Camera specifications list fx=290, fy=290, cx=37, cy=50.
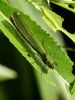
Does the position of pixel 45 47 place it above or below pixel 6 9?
below

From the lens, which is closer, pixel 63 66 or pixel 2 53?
pixel 63 66

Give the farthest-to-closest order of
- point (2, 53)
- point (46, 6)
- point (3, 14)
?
point (2, 53), point (46, 6), point (3, 14)

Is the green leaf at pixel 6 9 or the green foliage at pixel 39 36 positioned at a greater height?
the green leaf at pixel 6 9

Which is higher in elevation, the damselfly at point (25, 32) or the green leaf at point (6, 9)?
the green leaf at point (6, 9)

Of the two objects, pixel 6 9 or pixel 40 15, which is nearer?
pixel 6 9

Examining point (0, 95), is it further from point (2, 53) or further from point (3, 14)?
point (3, 14)

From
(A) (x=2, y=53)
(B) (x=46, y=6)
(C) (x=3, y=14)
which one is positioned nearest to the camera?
(C) (x=3, y=14)

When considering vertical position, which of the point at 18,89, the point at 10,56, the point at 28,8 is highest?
the point at 28,8

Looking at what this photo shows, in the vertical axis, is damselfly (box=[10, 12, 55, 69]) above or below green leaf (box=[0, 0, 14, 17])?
below

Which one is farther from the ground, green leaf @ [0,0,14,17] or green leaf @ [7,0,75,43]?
green leaf @ [0,0,14,17]

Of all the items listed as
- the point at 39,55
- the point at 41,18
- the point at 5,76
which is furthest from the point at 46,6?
the point at 5,76

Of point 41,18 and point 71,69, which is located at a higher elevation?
point 41,18
